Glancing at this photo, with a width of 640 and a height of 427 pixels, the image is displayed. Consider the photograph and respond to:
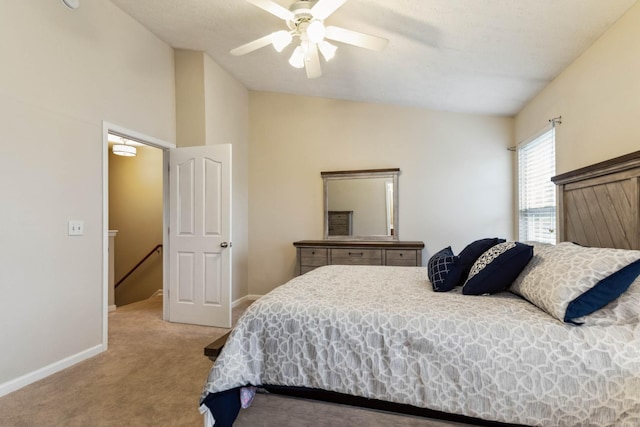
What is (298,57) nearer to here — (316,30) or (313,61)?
(313,61)

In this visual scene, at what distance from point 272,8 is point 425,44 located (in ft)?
4.09

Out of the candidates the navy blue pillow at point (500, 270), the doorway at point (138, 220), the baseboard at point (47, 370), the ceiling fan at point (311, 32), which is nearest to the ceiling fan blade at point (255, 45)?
the ceiling fan at point (311, 32)

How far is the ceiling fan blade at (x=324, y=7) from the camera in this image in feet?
6.19

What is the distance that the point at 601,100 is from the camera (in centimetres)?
219

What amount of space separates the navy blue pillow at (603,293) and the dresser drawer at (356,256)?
8.24 feet

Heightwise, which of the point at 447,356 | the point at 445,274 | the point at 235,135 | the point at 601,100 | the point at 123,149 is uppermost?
the point at 235,135

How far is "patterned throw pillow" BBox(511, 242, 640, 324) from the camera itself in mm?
1269

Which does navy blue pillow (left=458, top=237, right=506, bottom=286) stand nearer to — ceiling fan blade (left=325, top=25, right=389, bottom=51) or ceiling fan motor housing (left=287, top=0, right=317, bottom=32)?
ceiling fan blade (left=325, top=25, right=389, bottom=51)

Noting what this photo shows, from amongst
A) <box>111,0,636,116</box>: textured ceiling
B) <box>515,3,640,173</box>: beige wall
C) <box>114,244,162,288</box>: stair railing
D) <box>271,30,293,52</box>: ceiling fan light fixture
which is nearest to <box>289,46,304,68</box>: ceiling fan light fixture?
<box>271,30,293,52</box>: ceiling fan light fixture

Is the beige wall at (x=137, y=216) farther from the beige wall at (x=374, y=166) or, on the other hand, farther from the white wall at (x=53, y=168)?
the white wall at (x=53, y=168)

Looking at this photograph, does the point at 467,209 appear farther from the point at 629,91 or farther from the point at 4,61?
the point at 4,61

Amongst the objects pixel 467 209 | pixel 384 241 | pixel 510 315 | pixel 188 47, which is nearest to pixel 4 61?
pixel 188 47

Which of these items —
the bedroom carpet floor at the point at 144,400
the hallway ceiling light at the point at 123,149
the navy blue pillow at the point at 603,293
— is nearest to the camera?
the navy blue pillow at the point at 603,293

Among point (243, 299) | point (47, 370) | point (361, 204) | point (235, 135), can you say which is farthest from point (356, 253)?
point (47, 370)
